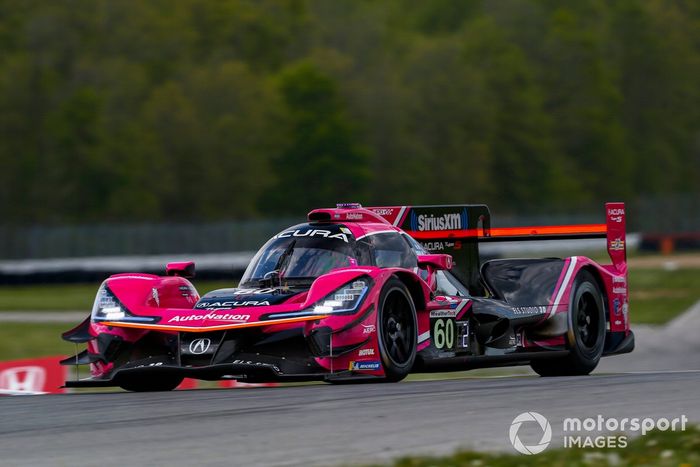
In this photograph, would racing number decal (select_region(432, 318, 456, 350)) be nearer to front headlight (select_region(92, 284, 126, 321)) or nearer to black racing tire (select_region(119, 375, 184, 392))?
black racing tire (select_region(119, 375, 184, 392))

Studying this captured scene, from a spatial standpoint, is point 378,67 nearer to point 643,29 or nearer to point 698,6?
point 643,29

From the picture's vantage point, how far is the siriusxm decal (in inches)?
515

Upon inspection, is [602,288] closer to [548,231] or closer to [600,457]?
[548,231]

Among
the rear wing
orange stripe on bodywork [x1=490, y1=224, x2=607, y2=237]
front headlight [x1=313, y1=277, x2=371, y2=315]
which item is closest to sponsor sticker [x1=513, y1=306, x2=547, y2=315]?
the rear wing

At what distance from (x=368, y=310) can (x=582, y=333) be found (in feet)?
11.3

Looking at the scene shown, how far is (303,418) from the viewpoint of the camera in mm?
7898

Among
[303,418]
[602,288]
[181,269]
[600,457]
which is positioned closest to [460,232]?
[602,288]

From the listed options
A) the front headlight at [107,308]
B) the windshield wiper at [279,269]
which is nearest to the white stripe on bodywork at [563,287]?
the windshield wiper at [279,269]

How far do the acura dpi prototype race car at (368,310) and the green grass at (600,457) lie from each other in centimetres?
322

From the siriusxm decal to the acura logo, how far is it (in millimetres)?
3634

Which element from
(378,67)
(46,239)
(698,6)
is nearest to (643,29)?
(698,6)

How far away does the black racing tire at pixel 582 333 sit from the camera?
40.6 feet

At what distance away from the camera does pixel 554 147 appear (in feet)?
310

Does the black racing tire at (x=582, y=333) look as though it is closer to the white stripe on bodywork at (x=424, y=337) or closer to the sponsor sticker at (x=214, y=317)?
the white stripe on bodywork at (x=424, y=337)
